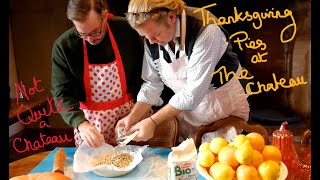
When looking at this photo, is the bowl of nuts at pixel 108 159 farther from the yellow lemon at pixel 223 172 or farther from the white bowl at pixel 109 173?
the yellow lemon at pixel 223 172

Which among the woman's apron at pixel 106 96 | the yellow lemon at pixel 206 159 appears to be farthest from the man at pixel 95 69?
the yellow lemon at pixel 206 159

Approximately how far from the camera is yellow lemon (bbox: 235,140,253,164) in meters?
Answer: 0.56

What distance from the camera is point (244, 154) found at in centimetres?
56

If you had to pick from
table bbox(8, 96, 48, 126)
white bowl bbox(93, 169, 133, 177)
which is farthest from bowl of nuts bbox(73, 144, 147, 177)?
table bbox(8, 96, 48, 126)

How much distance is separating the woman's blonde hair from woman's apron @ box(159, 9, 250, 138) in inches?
2.8

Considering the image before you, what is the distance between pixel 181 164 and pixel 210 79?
0.29 metres

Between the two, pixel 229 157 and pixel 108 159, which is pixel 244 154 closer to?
pixel 229 157

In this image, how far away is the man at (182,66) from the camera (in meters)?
0.81

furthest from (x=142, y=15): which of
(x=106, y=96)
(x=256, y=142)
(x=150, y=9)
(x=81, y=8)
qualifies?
(x=256, y=142)

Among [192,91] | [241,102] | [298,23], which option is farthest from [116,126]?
[298,23]

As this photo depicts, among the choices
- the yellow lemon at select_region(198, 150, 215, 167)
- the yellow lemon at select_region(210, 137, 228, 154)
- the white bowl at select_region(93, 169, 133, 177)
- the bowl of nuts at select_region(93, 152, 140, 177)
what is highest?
the yellow lemon at select_region(210, 137, 228, 154)

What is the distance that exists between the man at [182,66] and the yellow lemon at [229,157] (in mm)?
273

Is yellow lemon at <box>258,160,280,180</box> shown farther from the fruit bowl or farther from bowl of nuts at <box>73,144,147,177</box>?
bowl of nuts at <box>73,144,147,177</box>
